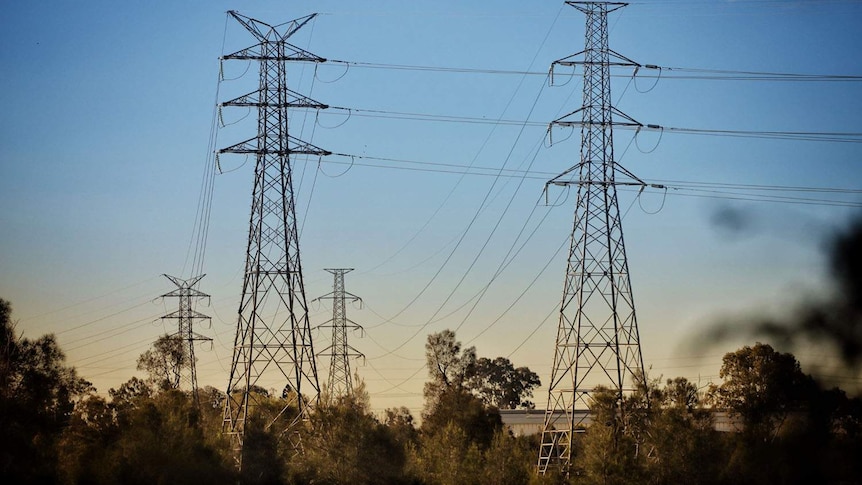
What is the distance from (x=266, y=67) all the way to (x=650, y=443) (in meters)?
36.7

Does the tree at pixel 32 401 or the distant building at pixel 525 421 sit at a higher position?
the distant building at pixel 525 421

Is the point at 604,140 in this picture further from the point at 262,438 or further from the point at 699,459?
the point at 262,438

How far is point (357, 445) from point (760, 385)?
42.7m

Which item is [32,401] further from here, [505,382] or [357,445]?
[505,382]

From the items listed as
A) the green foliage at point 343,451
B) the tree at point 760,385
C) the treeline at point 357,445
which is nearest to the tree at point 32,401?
the treeline at point 357,445

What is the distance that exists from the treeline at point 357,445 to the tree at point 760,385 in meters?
2.07

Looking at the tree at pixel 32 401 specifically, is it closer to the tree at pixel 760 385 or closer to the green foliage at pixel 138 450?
the green foliage at pixel 138 450

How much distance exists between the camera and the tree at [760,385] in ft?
346

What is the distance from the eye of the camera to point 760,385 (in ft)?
364

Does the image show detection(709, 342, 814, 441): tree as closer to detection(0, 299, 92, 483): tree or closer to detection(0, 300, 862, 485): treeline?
detection(0, 300, 862, 485): treeline

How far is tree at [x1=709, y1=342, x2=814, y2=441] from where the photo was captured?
346 feet

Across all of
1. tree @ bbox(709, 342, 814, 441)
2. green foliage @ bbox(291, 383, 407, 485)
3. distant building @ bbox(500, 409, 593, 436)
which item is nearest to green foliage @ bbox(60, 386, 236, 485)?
green foliage @ bbox(291, 383, 407, 485)

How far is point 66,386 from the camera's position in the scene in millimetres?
88875

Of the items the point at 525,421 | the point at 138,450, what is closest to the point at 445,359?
the point at 525,421
